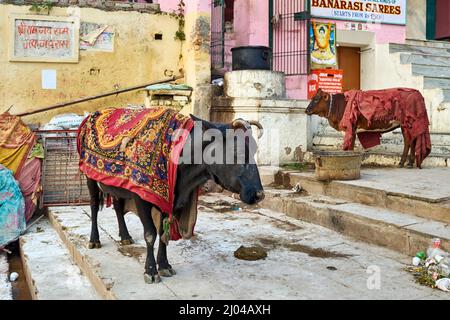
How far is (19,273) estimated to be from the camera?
5.37m

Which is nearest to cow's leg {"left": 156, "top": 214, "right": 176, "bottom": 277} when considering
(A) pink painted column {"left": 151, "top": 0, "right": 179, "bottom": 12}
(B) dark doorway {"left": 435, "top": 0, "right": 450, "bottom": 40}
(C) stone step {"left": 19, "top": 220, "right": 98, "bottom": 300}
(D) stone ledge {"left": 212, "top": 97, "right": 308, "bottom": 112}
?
(C) stone step {"left": 19, "top": 220, "right": 98, "bottom": 300}

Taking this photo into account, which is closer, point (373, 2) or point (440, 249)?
point (440, 249)

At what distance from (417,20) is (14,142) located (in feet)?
37.0

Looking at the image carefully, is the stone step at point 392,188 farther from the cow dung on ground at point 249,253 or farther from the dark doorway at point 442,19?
the dark doorway at point 442,19

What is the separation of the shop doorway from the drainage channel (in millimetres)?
9217

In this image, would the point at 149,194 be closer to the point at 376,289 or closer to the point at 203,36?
the point at 376,289


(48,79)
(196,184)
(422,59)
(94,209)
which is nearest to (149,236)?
(196,184)

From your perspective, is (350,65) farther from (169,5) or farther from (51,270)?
(51,270)

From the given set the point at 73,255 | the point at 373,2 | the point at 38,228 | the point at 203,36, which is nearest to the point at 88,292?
the point at 73,255

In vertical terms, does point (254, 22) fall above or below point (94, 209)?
above

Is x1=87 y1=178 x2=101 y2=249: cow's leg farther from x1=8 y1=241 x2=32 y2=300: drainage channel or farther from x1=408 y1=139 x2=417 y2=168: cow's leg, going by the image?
x1=408 y1=139 x2=417 y2=168: cow's leg

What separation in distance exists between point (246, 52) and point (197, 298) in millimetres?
5427

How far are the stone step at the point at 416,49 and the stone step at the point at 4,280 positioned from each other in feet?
32.8

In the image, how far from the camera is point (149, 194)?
373 cm
